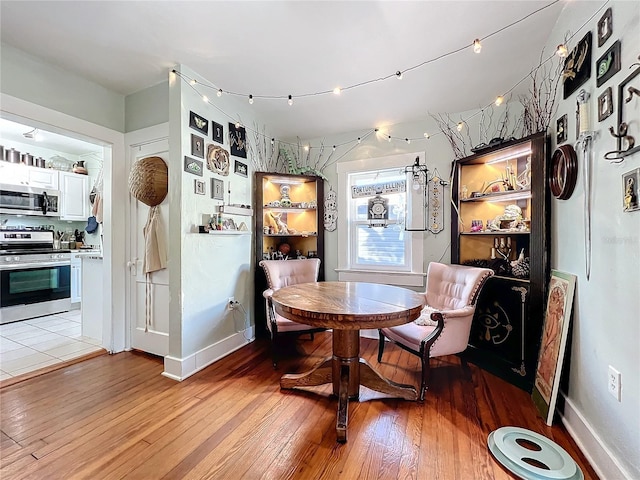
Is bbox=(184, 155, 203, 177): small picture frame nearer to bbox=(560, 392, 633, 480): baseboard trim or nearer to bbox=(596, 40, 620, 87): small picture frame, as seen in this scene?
bbox=(596, 40, 620, 87): small picture frame

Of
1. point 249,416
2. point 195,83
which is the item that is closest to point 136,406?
point 249,416

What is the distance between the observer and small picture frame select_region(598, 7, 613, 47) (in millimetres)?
1345

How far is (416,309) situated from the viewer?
1.73m

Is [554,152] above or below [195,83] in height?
below

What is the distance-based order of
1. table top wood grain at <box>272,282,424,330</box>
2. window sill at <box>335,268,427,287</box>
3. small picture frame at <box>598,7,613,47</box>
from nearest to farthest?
small picture frame at <box>598,7,613,47</box>
table top wood grain at <box>272,282,424,330</box>
window sill at <box>335,268,427,287</box>

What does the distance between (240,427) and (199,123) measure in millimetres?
2357

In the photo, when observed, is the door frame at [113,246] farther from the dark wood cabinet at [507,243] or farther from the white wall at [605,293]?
the white wall at [605,293]

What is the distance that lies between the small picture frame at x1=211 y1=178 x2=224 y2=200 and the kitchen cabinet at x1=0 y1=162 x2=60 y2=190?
141 inches

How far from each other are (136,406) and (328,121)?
10.3ft

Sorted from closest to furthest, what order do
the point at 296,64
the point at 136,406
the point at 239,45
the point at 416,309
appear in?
the point at 416,309 < the point at 136,406 < the point at 239,45 < the point at 296,64

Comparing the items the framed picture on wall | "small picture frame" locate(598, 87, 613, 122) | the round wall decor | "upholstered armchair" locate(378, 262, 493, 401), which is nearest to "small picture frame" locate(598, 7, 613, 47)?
"small picture frame" locate(598, 87, 613, 122)

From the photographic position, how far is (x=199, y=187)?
7.97ft

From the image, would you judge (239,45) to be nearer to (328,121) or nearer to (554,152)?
(328,121)

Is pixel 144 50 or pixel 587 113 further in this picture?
pixel 144 50
